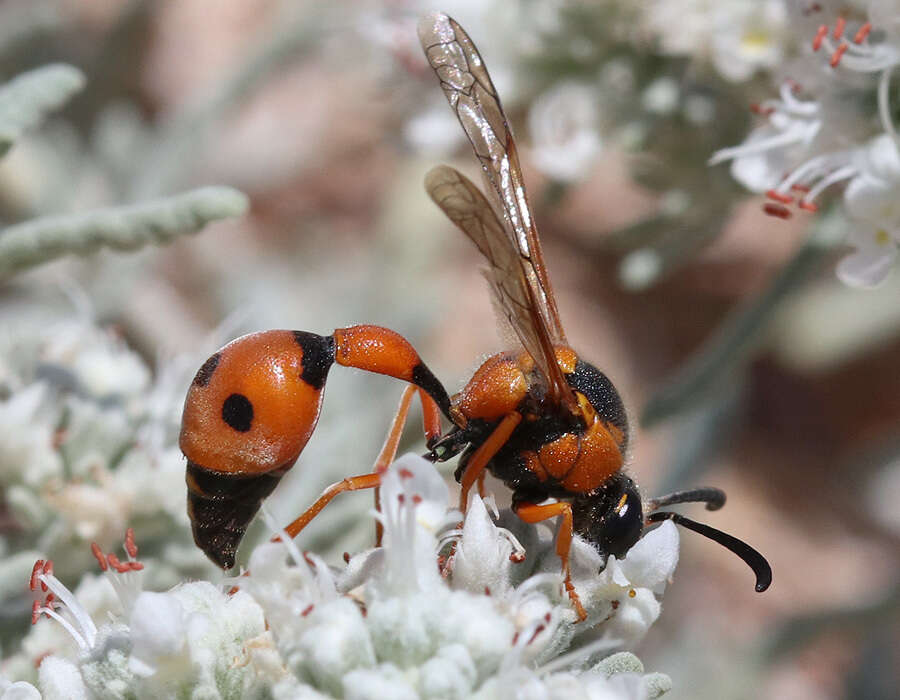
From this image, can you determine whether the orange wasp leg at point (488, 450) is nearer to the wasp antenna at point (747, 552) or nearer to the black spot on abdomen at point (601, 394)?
the black spot on abdomen at point (601, 394)

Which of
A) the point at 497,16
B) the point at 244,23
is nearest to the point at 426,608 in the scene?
the point at 497,16

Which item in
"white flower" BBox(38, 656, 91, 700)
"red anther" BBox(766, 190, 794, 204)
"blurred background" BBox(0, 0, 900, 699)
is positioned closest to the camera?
"white flower" BBox(38, 656, 91, 700)

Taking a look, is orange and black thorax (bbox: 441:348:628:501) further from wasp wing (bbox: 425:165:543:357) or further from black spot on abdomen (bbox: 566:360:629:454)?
wasp wing (bbox: 425:165:543:357)

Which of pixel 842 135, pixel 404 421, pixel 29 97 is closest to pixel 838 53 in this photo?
pixel 842 135

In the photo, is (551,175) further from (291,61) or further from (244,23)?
(244,23)

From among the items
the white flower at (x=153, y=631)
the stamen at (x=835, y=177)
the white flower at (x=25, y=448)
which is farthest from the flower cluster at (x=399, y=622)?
the stamen at (x=835, y=177)

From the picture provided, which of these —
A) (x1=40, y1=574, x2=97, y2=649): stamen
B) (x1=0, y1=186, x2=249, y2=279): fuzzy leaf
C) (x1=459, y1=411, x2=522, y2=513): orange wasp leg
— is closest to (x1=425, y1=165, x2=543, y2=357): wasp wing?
(x1=459, y1=411, x2=522, y2=513): orange wasp leg
